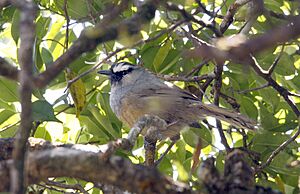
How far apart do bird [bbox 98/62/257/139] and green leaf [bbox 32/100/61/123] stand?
128cm

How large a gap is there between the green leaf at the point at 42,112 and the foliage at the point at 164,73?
12.3 inches

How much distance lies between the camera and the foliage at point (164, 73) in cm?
451

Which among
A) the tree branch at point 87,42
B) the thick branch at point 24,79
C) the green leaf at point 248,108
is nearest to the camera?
the thick branch at point 24,79

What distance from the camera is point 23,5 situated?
6.03 ft

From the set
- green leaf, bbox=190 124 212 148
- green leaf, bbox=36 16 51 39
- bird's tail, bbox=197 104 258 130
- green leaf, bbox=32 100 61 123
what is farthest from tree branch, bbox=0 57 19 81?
bird's tail, bbox=197 104 258 130

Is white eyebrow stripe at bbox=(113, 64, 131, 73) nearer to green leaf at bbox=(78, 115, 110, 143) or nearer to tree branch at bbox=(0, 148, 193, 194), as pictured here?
green leaf at bbox=(78, 115, 110, 143)

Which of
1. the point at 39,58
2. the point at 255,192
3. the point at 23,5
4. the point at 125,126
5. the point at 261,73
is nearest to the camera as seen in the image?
the point at 23,5

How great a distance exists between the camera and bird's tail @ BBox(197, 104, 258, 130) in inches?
188

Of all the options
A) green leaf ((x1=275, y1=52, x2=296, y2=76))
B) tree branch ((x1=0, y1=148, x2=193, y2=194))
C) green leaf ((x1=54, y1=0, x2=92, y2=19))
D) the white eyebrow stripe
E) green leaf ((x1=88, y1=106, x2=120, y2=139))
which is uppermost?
green leaf ((x1=54, y1=0, x2=92, y2=19))

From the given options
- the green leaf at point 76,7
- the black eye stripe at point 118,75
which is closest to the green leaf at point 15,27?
the green leaf at point 76,7

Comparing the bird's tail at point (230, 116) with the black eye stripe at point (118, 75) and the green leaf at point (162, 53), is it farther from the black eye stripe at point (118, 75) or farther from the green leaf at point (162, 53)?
the black eye stripe at point (118, 75)

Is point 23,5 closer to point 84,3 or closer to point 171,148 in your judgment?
point 84,3

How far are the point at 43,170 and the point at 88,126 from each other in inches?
89.9

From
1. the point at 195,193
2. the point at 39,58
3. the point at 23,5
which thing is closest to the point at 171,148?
the point at 39,58
